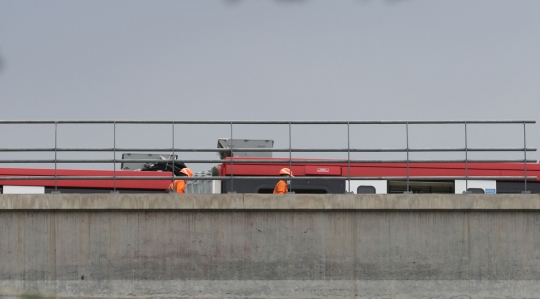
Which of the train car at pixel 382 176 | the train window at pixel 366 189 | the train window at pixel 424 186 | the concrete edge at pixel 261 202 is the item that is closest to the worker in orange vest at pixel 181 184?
the train car at pixel 382 176

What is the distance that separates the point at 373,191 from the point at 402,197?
2566 mm

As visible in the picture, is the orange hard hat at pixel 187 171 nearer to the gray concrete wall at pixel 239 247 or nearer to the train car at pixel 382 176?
the train car at pixel 382 176

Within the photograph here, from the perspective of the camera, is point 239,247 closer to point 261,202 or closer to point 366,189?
point 261,202

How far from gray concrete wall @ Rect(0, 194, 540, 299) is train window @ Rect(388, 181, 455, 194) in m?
2.46

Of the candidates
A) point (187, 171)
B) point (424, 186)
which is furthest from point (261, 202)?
point (424, 186)

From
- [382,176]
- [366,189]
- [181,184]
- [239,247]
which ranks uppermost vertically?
[382,176]

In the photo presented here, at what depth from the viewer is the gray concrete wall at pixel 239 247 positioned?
41.6 ft

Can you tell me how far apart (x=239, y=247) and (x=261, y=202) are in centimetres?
77

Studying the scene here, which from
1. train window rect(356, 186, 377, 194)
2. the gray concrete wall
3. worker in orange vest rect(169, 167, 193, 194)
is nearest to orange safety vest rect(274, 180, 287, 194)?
the gray concrete wall

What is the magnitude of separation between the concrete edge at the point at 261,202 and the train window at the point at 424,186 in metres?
2.47

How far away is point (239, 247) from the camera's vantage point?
41.9ft

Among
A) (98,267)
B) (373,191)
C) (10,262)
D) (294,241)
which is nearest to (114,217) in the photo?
(98,267)

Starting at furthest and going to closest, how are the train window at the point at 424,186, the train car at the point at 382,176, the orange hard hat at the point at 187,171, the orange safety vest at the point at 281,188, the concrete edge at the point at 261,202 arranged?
the train window at the point at 424,186
the train car at the point at 382,176
the orange hard hat at the point at 187,171
the orange safety vest at the point at 281,188
the concrete edge at the point at 261,202

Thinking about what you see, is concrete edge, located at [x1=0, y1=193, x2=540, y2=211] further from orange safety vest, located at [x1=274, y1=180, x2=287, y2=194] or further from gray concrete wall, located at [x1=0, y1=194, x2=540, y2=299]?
orange safety vest, located at [x1=274, y1=180, x2=287, y2=194]
